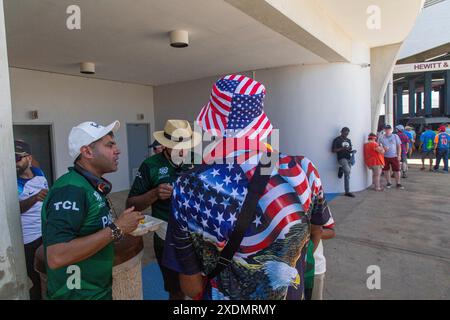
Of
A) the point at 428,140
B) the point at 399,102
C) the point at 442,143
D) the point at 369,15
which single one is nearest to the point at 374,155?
the point at 369,15

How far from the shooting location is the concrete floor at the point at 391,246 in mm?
3262

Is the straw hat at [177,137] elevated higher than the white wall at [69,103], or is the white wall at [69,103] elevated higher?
the white wall at [69,103]

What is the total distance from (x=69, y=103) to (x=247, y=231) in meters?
7.38

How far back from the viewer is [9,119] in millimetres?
1455

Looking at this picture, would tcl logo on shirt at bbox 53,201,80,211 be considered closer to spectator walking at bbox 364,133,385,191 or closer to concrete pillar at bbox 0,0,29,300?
concrete pillar at bbox 0,0,29,300

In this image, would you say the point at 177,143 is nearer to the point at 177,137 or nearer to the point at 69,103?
the point at 177,137

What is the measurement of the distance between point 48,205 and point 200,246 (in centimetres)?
79

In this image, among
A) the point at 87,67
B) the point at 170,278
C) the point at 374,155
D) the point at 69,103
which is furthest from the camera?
the point at 374,155

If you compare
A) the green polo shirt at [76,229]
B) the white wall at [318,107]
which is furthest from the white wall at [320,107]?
the green polo shirt at [76,229]

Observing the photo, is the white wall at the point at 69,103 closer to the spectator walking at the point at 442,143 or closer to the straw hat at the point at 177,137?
the straw hat at the point at 177,137

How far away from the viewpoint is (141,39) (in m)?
4.93

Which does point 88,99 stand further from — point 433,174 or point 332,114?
point 433,174

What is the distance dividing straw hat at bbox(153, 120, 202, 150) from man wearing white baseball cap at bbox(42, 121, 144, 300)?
802 mm

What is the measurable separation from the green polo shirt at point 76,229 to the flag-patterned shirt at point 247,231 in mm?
508
